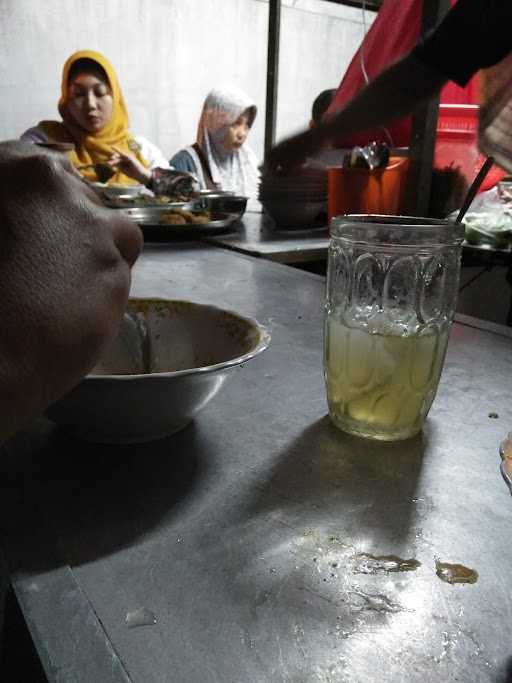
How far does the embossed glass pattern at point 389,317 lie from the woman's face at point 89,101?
3.53m

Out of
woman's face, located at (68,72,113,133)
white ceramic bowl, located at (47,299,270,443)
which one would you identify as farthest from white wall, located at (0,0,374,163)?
white ceramic bowl, located at (47,299,270,443)

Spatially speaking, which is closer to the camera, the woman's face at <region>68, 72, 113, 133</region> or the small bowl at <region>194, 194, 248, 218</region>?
the small bowl at <region>194, 194, 248, 218</region>

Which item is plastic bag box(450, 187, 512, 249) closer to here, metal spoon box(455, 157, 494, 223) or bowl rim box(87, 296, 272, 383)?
metal spoon box(455, 157, 494, 223)

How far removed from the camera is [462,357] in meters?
0.88

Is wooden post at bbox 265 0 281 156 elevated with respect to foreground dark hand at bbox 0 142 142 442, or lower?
elevated

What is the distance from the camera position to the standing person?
115cm

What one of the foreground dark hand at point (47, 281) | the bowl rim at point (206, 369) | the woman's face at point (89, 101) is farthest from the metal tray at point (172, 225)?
the woman's face at point (89, 101)

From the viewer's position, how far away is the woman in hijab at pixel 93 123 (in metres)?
3.54

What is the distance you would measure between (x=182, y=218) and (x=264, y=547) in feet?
5.26

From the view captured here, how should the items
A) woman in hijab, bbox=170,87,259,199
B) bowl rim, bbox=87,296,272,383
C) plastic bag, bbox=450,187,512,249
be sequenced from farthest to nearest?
1. woman in hijab, bbox=170,87,259,199
2. plastic bag, bbox=450,187,512,249
3. bowl rim, bbox=87,296,272,383

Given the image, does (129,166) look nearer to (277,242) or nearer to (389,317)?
(277,242)

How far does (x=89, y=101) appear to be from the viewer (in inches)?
141

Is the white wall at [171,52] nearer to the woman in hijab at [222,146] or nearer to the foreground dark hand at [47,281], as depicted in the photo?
the woman in hijab at [222,146]

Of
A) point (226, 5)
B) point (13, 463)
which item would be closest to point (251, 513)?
point (13, 463)
